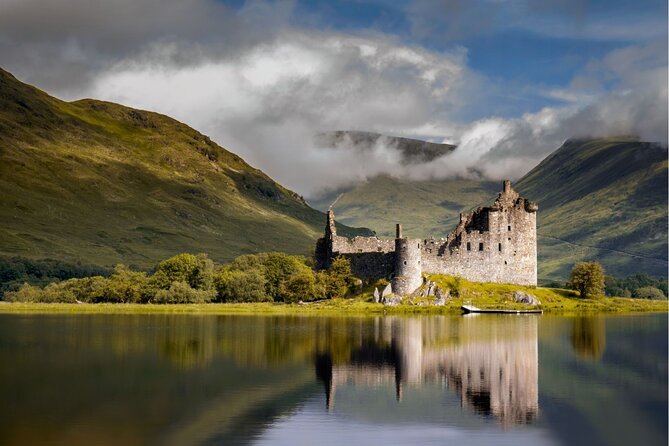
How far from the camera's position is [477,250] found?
3740 inches

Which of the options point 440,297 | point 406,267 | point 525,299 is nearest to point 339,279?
point 406,267

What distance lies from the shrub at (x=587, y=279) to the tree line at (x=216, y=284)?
24.0 metres

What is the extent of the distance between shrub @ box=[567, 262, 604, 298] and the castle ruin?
4.64m

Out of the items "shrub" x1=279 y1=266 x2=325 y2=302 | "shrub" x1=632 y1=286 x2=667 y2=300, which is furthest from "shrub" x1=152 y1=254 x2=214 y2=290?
"shrub" x1=632 y1=286 x2=667 y2=300

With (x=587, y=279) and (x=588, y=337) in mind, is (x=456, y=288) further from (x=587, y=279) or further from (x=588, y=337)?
(x=588, y=337)

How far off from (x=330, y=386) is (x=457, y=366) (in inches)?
346

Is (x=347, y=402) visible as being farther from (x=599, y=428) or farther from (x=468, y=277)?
(x=468, y=277)

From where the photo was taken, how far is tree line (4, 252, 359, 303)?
9188 cm

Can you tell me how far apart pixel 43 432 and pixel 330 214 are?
244 feet

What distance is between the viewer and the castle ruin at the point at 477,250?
306 ft

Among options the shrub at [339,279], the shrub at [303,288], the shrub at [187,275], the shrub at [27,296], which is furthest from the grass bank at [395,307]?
the shrub at [27,296]

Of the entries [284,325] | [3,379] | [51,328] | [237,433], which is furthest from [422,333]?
[237,433]

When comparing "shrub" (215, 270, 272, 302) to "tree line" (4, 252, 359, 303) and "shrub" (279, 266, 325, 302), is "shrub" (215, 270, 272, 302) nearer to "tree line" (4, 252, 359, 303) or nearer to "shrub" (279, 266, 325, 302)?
"tree line" (4, 252, 359, 303)

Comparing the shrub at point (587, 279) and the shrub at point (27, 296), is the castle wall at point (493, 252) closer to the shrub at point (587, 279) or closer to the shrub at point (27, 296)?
the shrub at point (587, 279)
